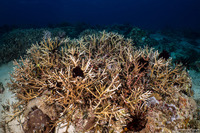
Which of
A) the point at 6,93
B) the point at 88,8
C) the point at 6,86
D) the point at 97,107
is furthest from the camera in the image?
the point at 88,8

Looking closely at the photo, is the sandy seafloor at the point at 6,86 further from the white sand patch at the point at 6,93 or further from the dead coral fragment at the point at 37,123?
the dead coral fragment at the point at 37,123

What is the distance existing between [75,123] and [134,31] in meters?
9.13

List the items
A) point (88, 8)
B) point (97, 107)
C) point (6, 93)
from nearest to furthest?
point (97, 107) < point (6, 93) < point (88, 8)

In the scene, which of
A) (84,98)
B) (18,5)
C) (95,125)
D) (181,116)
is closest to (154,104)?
(181,116)

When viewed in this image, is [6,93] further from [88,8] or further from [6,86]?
[88,8]

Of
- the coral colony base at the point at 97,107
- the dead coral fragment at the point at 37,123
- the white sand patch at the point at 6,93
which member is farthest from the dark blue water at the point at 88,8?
the dead coral fragment at the point at 37,123

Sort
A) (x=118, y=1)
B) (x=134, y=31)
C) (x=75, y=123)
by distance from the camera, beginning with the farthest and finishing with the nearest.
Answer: (x=118, y=1) → (x=134, y=31) → (x=75, y=123)

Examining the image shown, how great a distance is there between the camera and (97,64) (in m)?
3.09

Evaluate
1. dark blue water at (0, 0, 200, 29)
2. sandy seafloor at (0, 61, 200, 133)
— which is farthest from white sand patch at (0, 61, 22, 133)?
dark blue water at (0, 0, 200, 29)

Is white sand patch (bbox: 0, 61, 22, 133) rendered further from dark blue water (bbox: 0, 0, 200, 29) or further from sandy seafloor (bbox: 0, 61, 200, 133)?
dark blue water (bbox: 0, 0, 200, 29)

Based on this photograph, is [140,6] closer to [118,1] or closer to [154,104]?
[118,1]

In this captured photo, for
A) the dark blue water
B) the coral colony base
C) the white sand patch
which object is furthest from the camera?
the dark blue water

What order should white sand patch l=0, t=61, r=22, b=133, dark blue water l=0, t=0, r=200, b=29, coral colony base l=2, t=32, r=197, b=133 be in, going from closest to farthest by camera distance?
coral colony base l=2, t=32, r=197, b=133 → white sand patch l=0, t=61, r=22, b=133 → dark blue water l=0, t=0, r=200, b=29

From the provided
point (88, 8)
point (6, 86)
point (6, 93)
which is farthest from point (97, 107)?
point (88, 8)
